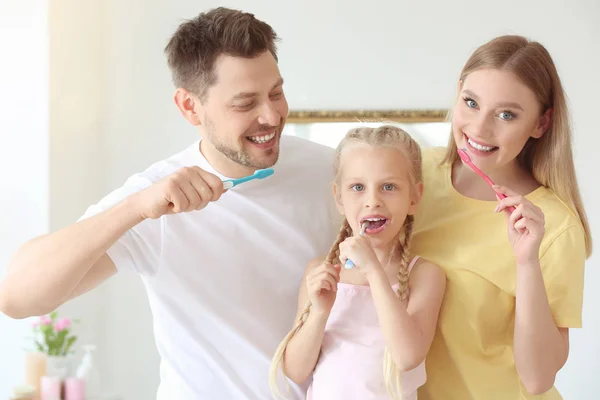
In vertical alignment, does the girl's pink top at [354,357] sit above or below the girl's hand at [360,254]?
below

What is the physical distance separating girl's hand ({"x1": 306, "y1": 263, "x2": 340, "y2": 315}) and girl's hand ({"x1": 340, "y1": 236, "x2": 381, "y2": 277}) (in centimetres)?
4

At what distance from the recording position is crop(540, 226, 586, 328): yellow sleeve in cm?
169

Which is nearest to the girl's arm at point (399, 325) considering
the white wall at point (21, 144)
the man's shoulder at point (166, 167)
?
the man's shoulder at point (166, 167)

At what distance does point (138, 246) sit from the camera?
6.02ft

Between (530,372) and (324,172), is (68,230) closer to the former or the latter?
(324,172)

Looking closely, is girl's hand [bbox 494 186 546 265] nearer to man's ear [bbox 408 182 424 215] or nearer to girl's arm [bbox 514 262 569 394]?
girl's arm [bbox 514 262 569 394]

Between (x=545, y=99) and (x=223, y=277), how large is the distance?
2.66 ft

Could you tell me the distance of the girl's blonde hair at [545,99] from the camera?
171cm

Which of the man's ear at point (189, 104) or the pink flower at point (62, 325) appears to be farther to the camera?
the pink flower at point (62, 325)

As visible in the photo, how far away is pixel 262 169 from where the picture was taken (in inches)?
72.4

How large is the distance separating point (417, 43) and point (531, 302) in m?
2.35

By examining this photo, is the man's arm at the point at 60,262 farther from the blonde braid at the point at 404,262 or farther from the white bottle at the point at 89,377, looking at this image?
the white bottle at the point at 89,377

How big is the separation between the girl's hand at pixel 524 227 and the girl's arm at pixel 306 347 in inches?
14.6

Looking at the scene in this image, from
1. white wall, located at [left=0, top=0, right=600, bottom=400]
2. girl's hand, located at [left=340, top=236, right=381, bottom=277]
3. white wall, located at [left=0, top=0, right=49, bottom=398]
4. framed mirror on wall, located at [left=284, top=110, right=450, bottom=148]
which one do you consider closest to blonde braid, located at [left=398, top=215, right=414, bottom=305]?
girl's hand, located at [left=340, top=236, right=381, bottom=277]
